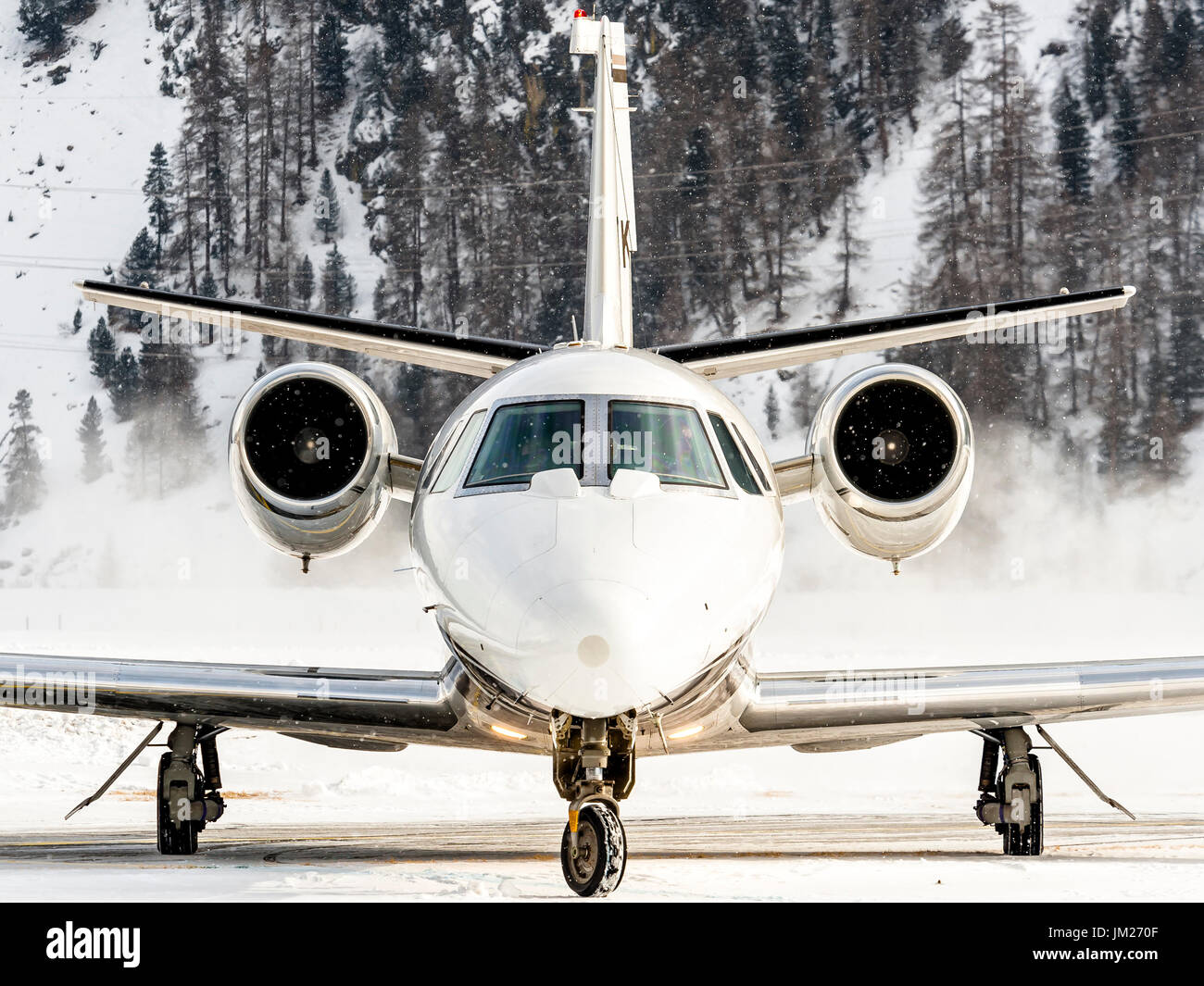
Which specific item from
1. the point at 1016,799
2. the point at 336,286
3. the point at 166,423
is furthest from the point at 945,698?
the point at 336,286

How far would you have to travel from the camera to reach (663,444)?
7453 millimetres

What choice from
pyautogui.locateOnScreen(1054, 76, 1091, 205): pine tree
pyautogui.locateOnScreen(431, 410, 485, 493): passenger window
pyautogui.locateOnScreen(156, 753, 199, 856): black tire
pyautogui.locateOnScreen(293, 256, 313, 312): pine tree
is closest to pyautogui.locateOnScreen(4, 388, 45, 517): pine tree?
pyautogui.locateOnScreen(293, 256, 313, 312): pine tree

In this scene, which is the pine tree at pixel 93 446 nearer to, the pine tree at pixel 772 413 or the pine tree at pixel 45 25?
the pine tree at pixel 45 25

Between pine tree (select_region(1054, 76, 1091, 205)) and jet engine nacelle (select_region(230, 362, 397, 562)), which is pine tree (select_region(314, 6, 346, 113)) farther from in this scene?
jet engine nacelle (select_region(230, 362, 397, 562))

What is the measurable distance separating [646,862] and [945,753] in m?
16.1

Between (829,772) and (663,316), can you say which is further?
(663,316)

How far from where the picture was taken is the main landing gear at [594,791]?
6773 mm

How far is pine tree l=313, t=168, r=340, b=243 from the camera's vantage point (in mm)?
67188

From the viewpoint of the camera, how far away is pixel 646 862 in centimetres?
932
